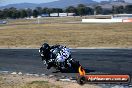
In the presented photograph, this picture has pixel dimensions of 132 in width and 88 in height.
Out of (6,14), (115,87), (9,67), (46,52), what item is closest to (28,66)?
(9,67)

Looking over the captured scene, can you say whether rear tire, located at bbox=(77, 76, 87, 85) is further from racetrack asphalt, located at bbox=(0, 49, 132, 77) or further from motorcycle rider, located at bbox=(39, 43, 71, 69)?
motorcycle rider, located at bbox=(39, 43, 71, 69)

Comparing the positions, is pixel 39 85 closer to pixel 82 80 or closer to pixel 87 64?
pixel 82 80

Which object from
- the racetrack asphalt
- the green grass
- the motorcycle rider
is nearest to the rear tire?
the green grass

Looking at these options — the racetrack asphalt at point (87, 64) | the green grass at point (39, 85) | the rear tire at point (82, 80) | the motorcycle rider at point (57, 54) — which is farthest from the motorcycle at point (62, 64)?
the rear tire at point (82, 80)

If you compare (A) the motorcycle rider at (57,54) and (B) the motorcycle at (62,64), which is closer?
(A) the motorcycle rider at (57,54)

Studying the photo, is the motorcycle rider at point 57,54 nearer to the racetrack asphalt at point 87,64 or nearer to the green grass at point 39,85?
the racetrack asphalt at point 87,64

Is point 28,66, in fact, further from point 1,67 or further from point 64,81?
point 64,81

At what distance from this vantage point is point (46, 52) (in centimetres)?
1833

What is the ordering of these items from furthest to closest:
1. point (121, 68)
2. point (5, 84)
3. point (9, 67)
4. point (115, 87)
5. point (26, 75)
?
point (9, 67)
point (121, 68)
point (26, 75)
point (5, 84)
point (115, 87)

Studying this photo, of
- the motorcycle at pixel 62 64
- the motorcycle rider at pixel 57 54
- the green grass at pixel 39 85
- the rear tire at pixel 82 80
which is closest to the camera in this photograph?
the rear tire at pixel 82 80

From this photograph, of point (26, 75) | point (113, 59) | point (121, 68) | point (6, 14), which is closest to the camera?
point (26, 75)

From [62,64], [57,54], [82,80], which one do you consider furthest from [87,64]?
[82,80]

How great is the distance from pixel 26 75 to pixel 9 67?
3653 mm

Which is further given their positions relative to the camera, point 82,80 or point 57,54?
point 57,54
